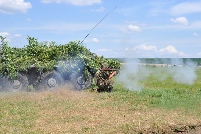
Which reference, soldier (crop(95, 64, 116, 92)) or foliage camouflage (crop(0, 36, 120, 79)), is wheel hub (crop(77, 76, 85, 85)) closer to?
foliage camouflage (crop(0, 36, 120, 79))

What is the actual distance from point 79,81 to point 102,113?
25.3 ft

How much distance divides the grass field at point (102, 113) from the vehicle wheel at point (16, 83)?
8.69 ft

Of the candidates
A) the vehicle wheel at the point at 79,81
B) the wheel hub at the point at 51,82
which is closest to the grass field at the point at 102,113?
the wheel hub at the point at 51,82

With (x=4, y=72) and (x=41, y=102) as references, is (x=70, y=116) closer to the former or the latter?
(x=41, y=102)

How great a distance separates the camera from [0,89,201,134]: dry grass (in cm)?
1003

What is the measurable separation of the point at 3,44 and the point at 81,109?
8880mm

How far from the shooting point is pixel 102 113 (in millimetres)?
12117

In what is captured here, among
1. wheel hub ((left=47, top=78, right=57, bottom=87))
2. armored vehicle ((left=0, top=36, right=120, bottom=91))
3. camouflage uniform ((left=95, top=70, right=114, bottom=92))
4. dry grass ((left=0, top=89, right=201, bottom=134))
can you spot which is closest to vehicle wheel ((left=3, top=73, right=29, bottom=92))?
armored vehicle ((left=0, top=36, right=120, bottom=91))


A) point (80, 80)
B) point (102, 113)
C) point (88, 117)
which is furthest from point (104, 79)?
point (88, 117)

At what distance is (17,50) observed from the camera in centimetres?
1995

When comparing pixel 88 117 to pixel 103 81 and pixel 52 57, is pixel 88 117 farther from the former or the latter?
pixel 52 57

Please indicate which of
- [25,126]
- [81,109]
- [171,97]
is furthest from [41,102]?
[171,97]

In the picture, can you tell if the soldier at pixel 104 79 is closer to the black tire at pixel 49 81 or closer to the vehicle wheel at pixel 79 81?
the vehicle wheel at pixel 79 81

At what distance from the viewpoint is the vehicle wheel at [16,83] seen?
61.2 ft
